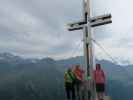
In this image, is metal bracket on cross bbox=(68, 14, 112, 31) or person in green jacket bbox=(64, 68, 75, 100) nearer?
Answer: metal bracket on cross bbox=(68, 14, 112, 31)

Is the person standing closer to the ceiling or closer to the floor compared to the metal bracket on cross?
closer to the floor

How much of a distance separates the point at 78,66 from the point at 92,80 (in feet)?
6.79

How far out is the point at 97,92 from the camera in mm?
26250

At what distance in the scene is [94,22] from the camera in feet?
82.7

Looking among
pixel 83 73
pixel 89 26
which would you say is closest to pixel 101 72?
pixel 83 73

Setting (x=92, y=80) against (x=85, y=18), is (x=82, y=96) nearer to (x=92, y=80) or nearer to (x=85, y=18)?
(x=92, y=80)

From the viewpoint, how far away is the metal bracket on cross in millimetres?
24375

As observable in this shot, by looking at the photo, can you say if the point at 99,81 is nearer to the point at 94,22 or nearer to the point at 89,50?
the point at 89,50

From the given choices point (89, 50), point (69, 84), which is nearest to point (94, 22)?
point (89, 50)

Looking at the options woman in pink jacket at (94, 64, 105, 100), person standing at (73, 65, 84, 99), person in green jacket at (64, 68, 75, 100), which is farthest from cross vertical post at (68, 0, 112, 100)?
person in green jacket at (64, 68, 75, 100)

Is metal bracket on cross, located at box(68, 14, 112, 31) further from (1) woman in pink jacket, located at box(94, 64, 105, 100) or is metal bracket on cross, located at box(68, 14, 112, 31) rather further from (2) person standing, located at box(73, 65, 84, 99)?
(1) woman in pink jacket, located at box(94, 64, 105, 100)

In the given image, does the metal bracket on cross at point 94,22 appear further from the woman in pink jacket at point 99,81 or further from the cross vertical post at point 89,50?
the woman in pink jacket at point 99,81

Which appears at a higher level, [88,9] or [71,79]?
[88,9]

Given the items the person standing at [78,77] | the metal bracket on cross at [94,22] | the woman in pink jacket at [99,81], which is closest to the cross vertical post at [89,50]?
the metal bracket on cross at [94,22]
